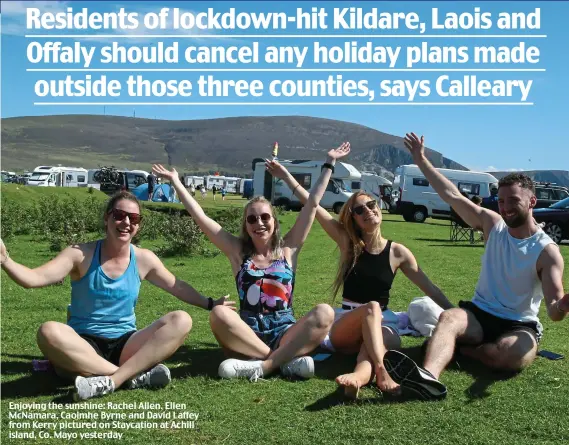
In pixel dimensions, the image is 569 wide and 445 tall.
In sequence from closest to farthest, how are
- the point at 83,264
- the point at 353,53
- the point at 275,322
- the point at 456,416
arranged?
1. the point at 456,416
2. the point at 83,264
3. the point at 275,322
4. the point at 353,53

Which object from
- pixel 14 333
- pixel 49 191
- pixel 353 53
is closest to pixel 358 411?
pixel 14 333

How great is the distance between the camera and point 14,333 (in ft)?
19.0

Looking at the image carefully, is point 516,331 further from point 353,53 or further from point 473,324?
point 353,53

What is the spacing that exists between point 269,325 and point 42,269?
1466 mm

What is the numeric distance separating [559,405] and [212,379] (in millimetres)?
2041

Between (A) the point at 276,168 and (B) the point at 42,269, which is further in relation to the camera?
(A) the point at 276,168

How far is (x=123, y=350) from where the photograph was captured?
4145 millimetres

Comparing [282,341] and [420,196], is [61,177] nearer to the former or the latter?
[420,196]

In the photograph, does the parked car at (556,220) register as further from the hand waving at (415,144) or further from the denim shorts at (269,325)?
the denim shorts at (269,325)

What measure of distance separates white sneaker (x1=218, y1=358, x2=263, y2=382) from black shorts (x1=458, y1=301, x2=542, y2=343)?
1.50 m

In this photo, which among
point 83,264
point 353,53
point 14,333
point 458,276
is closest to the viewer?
point 83,264

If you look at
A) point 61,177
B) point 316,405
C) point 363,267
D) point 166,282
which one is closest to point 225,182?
point 61,177

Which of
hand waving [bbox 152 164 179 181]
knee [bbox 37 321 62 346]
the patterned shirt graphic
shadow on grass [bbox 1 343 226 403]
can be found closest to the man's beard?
the patterned shirt graphic

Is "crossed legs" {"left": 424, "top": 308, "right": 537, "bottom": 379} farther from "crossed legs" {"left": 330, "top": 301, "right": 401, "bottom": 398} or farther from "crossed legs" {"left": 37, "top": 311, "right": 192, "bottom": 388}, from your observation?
"crossed legs" {"left": 37, "top": 311, "right": 192, "bottom": 388}
